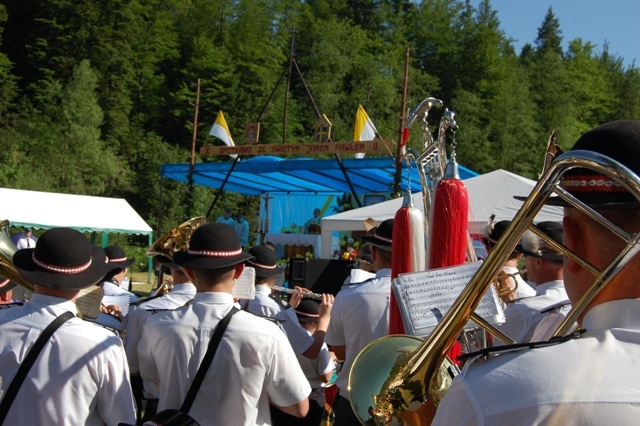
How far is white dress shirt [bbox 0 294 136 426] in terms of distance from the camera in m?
2.57

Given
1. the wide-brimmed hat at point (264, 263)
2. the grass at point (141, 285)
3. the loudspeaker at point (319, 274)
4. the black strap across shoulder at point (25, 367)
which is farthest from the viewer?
the grass at point (141, 285)

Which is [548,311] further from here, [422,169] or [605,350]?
[605,350]

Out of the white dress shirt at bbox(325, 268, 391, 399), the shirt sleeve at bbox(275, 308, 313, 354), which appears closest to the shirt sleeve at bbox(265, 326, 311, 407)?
the white dress shirt at bbox(325, 268, 391, 399)

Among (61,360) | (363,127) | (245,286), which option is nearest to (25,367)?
(61,360)

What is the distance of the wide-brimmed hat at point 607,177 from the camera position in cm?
127

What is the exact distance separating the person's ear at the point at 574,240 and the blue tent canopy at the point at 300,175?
1396 cm

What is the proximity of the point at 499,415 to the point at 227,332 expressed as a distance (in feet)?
6.58

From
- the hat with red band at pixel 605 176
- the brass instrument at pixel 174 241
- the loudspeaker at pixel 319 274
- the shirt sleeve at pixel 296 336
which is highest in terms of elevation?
the hat with red band at pixel 605 176

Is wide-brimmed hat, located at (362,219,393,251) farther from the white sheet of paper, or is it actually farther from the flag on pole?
the flag on pole

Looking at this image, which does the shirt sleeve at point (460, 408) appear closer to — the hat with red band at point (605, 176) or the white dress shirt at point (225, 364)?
the hat with red band at point (605, 176)

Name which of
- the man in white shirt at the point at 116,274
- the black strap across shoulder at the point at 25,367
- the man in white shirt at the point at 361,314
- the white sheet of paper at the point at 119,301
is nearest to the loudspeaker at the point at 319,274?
the man in white shirt at the point at 116,274

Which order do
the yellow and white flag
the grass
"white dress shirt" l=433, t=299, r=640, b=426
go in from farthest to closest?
the grass
the yellow and white flag
"white dress shirt" l=433, t=299, r=640, b=426

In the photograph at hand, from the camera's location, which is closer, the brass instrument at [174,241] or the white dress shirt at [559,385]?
the white dress shirt at [559,385]

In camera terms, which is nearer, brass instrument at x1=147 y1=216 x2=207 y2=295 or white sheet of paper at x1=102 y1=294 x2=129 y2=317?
brass instrument at x1=147 y1=216 x2=207 y2=295
